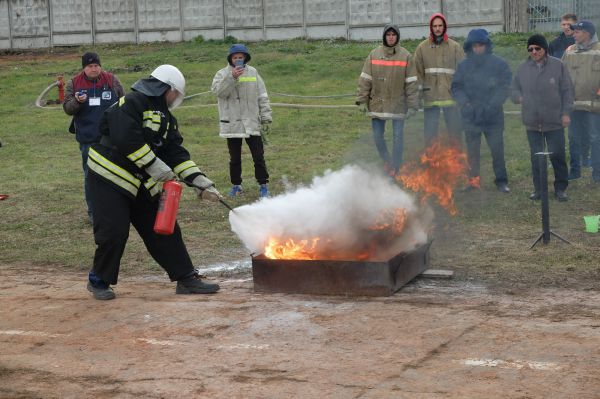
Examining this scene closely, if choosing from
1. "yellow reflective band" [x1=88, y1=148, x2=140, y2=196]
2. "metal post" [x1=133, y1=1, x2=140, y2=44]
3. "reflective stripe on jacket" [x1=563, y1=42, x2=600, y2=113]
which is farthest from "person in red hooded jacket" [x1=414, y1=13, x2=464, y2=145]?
"metal post" [x1=133, y1=1, x2=140, y2=44]

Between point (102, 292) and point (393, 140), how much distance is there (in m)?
5.41

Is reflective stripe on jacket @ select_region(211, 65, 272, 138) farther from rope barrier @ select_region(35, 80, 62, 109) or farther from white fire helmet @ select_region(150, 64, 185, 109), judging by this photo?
rope barrier @ select_region(35, 80, 62, 109)

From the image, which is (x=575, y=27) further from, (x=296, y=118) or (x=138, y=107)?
(x=296, y=118)

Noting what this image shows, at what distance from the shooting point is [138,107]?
28.1ft

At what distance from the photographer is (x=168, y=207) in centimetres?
862

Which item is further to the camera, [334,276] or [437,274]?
[437,274]

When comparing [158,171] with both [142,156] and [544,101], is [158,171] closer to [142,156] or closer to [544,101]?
[142,156]

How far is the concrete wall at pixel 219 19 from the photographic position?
2912 cm

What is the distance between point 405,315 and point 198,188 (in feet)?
8.01

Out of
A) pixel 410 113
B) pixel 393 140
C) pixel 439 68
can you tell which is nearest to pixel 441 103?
pixel 439 68

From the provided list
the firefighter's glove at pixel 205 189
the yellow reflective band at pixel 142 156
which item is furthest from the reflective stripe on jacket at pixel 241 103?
the yellow reflective band at pixel 142 156

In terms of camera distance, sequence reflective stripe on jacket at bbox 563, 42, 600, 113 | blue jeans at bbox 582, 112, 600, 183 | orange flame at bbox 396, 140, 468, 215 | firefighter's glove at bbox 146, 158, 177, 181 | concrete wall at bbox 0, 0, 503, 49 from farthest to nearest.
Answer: concrete wall at bbox 0, 0, 503, 49
blue jeans at bbox 582, 112, 600, 183
reflective stripe on jacket at bbox 563, 42, 600, 113
orange flame at bbox 396, 140, 468, 215
firefighter's glove at bbox 146, 158, 177, 181

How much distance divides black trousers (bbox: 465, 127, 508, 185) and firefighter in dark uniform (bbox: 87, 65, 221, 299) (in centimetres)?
495

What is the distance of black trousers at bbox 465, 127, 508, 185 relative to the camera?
12.7m
